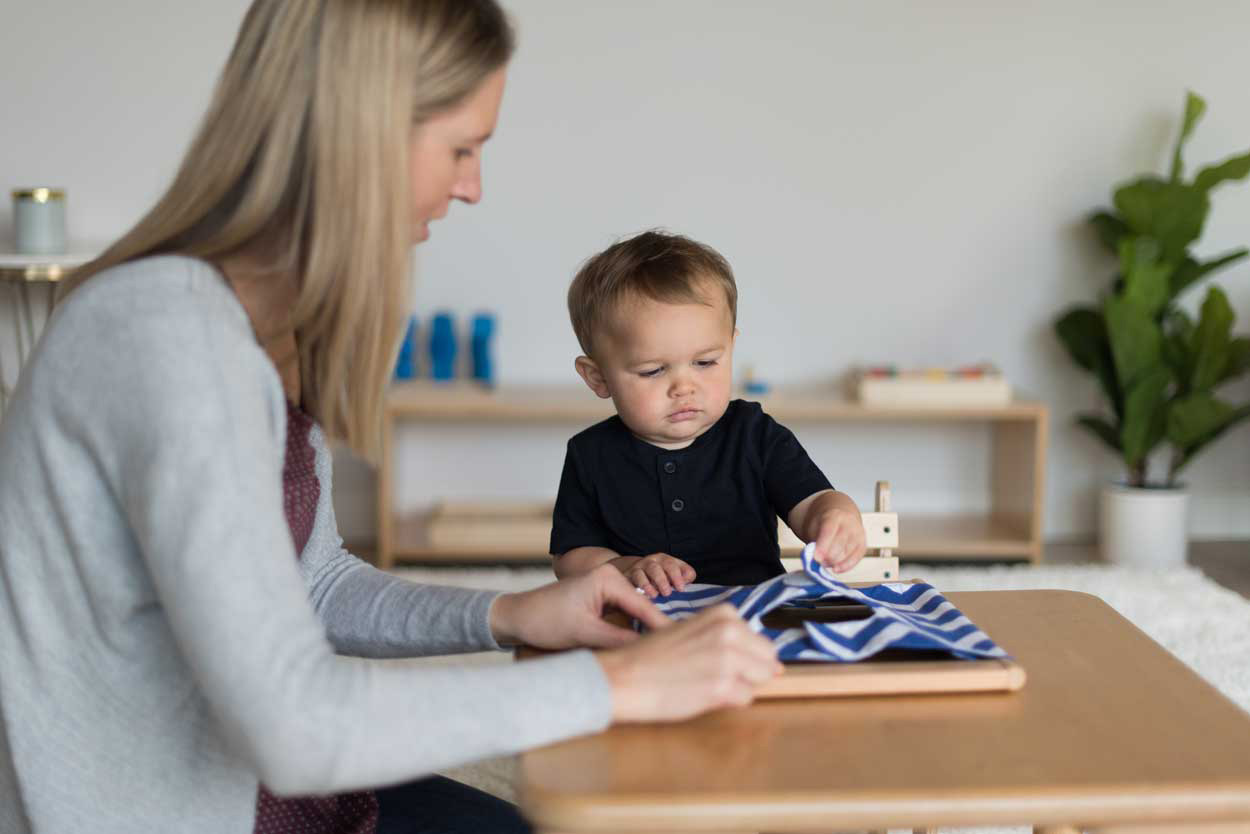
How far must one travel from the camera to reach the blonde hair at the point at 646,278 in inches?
68.4

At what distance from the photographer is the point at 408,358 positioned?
417 cm

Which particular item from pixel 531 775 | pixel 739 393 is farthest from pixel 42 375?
pixel 739 393

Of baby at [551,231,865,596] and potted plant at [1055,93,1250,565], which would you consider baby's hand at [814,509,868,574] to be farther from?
potted plant at [1055,93,1250,565]

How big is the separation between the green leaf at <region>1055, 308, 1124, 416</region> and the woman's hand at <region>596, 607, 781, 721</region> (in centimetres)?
329

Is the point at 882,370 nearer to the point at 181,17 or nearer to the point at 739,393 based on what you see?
the point at 739,393

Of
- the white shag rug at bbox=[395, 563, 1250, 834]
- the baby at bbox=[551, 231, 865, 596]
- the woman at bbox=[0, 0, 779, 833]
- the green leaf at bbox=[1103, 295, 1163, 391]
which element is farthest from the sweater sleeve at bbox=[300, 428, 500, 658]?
the green leaf at bbox=[1103, 295, 1163, 391]

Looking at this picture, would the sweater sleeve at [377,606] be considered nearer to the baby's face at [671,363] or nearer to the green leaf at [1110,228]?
the baby's face at [671,363]

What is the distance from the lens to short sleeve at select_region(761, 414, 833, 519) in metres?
1.75

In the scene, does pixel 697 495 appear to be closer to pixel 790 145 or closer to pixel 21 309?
pixel 790 145

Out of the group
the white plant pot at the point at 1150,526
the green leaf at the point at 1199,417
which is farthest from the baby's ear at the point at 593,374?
the white plant pot at the point at 1150,526

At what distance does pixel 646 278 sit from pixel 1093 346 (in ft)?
9.01

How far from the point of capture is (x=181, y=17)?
4078 mm

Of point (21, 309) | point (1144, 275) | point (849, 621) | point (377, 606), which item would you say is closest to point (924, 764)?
point (849, 621)

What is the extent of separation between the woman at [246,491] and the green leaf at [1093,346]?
3.20 meters
